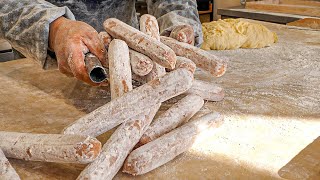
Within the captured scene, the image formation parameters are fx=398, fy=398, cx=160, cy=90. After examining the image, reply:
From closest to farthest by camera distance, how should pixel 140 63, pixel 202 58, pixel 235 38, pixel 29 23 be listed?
pixel 140 63 → pixel 202 58 → pixel 29 23 → pixel 235 38

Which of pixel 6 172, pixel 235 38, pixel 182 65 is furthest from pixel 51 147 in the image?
pixel 235 38

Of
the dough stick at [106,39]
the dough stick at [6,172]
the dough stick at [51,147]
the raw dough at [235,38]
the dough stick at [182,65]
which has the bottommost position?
the raw dough at [235,38]

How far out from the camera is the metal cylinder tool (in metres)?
1.45

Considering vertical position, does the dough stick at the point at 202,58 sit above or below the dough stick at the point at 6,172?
above

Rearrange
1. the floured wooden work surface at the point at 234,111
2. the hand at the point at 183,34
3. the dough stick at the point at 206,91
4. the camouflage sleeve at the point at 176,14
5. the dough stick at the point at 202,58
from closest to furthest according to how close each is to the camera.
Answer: the floured wooden work surface at the point at 234,111 < the dough stick at the point at 202,58 < the dough stick at the point at 206,91 < the hand at the point at 183,34 < the camouflage sleeve at the point at 176,14

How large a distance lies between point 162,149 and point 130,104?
0.20 metres

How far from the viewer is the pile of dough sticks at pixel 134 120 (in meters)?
1.10

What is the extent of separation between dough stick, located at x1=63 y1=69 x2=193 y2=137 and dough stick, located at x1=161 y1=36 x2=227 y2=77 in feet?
0.61

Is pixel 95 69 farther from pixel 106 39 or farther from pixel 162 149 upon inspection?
pixel 162 149

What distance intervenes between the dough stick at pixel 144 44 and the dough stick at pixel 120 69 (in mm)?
40

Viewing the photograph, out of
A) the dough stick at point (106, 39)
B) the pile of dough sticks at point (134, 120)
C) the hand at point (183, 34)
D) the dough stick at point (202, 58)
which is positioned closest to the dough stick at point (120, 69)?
the pile of dough sticks at point (134, 120)

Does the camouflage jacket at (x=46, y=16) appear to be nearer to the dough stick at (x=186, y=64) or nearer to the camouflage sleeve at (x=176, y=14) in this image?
the camouflage sleeve at (x=176, y=14)

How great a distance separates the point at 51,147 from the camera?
1.12 metres

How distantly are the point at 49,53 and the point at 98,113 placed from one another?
59 cm
